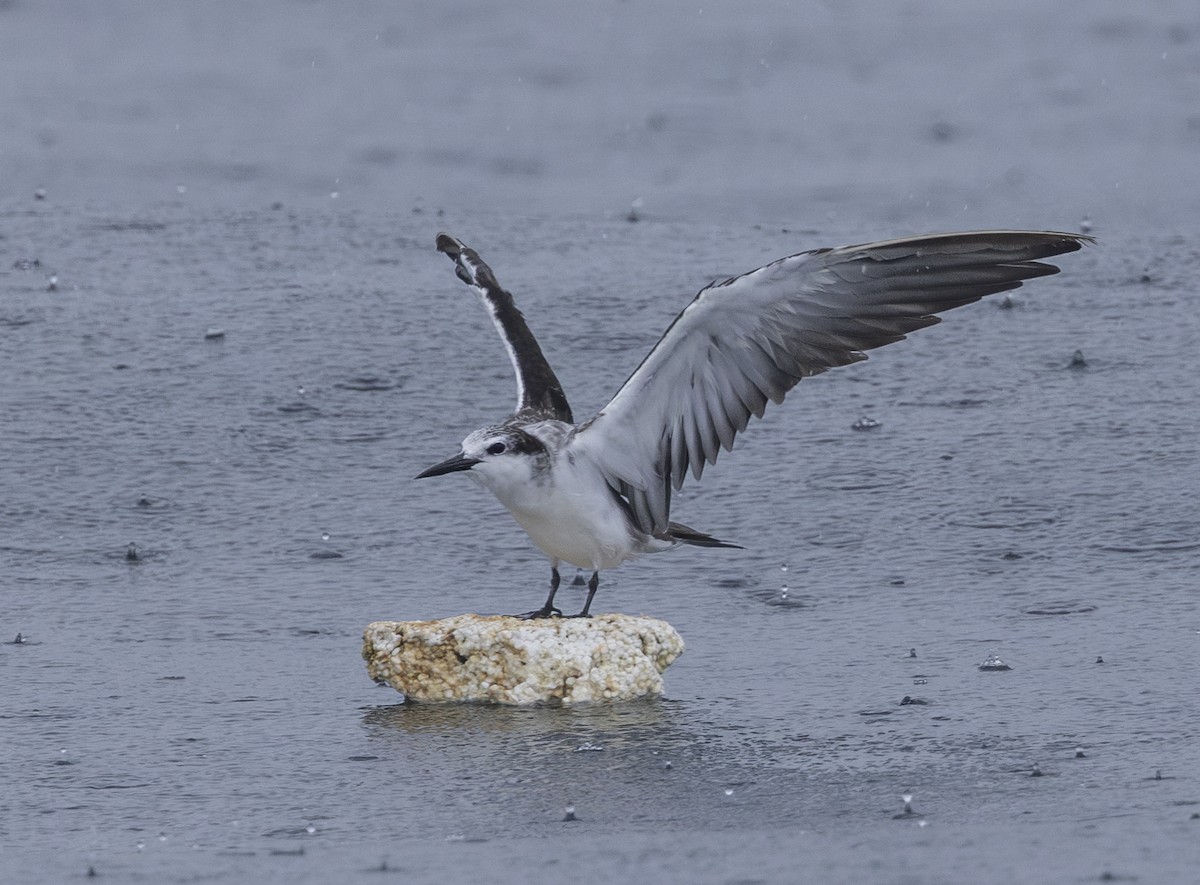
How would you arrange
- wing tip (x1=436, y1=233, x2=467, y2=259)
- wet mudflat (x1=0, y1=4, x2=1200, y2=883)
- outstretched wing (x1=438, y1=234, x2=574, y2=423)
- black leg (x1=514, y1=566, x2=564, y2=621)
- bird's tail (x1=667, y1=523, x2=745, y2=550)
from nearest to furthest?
wet mudflat (x1=0, y1=4, x2=1200, y2=883) → black leg (x1=514, y1=566, x2=564, y2=621) → bird's tail (x1=667, y1=523, x2=745, y2=550) → outstretched wing (x1=438, y1=234, x2=574, y2=423) → wing tip (x1=436, y1=233, x2=467, y2=259)

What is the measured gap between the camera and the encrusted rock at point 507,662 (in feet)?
22.6

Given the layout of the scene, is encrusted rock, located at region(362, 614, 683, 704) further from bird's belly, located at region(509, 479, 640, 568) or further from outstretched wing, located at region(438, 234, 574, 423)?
outstretched wing, located at region(438, 234, 574, 423)

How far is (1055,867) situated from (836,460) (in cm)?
446

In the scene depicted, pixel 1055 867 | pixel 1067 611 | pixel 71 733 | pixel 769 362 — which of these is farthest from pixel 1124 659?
pixel 71 733

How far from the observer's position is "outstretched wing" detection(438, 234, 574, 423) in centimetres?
812

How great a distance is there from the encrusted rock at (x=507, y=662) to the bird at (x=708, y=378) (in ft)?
1.26

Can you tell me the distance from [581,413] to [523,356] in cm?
167

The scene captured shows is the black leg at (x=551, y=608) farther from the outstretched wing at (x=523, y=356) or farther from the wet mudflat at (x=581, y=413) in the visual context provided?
the outstretched wing at (x=523, y=356)

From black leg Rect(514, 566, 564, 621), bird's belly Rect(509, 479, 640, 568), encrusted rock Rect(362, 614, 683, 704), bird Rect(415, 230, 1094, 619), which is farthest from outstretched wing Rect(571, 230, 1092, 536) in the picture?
encrusted rock Rect(362, 614, 683, 704)

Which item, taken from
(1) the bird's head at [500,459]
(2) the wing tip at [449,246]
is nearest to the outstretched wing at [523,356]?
(2) the wing tip at [449,246]

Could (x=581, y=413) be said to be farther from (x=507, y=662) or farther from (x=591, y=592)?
(x=507, y=662)

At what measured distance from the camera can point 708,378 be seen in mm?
7242

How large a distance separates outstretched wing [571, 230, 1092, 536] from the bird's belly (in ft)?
0.55

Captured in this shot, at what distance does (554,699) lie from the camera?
22.8 ft
